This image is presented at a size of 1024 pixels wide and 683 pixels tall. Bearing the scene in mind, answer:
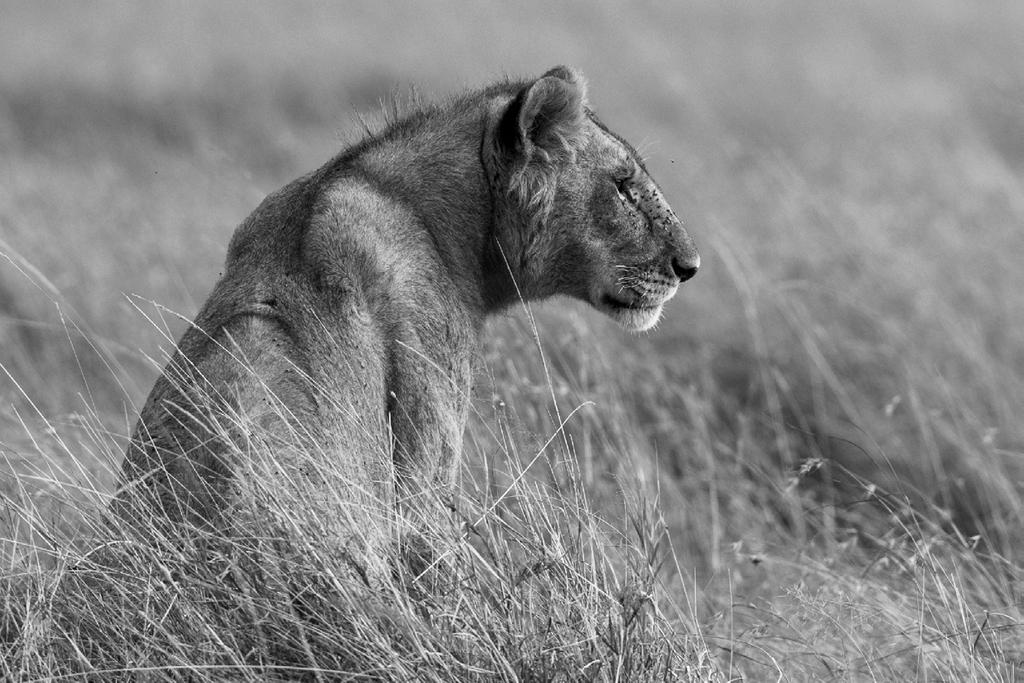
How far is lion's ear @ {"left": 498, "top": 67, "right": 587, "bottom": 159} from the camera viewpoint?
4.57 meters

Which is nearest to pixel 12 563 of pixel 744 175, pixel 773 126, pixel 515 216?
pixel 515 216

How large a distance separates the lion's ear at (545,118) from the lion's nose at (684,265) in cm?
52

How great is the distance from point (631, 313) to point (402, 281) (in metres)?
0.99

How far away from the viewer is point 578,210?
15.6ft

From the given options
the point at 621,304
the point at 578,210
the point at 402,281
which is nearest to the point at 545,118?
the point at 578,210

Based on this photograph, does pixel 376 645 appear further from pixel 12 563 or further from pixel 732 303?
pixel 732 303

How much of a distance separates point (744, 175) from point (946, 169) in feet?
5.57

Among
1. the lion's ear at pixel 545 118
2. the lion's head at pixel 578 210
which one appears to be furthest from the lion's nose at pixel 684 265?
the lion's ear at pixel 545 118

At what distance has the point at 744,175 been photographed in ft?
42.7

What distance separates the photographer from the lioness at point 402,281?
403cm

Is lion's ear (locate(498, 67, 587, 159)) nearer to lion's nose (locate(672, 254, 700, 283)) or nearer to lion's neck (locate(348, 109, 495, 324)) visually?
lion's neck (locate(348, 109, 495, 324))

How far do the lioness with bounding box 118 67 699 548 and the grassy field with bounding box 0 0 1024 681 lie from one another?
244mm

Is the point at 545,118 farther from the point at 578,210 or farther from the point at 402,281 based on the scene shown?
the point at 402,281

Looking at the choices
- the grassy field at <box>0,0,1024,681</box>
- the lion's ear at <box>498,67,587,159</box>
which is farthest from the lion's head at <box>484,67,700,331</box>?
the grassy field at <box>0,0,1024,681</box>
